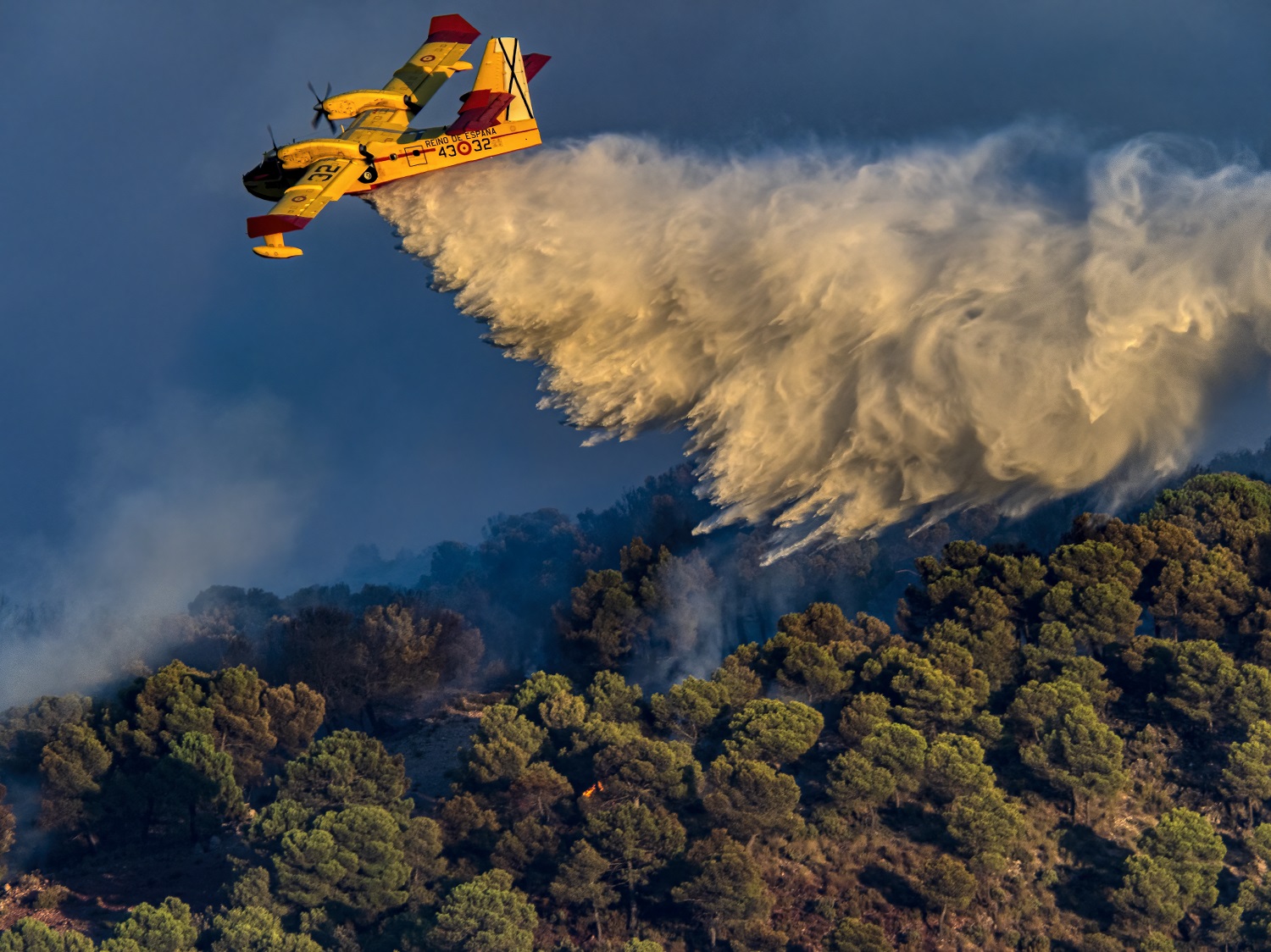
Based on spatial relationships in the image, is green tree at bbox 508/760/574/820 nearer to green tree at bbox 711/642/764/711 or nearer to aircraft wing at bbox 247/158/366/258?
green tree at bbox 711/642/764/711

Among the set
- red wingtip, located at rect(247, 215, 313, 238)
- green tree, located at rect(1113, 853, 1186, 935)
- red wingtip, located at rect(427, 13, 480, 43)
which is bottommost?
green tree, located at rect(1113, 853, 1186, 935)

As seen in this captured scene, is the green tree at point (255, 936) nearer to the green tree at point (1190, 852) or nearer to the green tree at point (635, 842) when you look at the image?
the green tree at point (635, 842)

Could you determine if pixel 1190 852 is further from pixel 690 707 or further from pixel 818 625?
pixel 818 625

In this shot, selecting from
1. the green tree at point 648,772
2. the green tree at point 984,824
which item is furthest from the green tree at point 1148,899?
the green tree at point 648,772

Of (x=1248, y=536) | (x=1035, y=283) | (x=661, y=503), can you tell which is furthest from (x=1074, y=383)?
(x=661, y=503)

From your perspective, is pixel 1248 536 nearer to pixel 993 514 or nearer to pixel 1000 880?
pixel 1000 880

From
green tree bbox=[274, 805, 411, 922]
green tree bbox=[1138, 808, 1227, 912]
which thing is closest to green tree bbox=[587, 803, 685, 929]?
green tree bbox=[274, 805, 411, 922]

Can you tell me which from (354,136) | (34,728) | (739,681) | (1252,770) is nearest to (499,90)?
(354,136)
